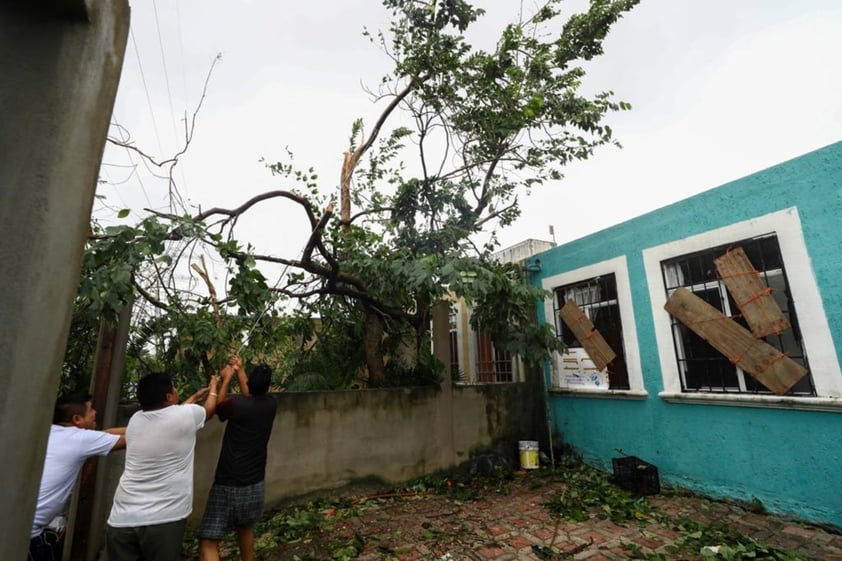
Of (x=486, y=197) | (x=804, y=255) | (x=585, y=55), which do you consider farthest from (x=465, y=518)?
(x=585, y=55)

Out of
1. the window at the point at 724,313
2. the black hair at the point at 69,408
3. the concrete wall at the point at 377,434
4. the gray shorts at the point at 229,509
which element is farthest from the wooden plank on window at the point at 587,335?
the black hair at the point at 69,408

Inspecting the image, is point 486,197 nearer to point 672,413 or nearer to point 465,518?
point 672,413

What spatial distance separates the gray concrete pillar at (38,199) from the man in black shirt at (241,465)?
209cm

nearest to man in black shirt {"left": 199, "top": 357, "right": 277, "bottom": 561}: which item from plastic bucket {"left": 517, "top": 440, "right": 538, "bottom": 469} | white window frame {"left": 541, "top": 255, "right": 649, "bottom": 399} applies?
white window frame {"left": 541, "top": 255, "right": 649, "bottom": 399}

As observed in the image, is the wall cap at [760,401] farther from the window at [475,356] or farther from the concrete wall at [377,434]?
the window at [475,356]

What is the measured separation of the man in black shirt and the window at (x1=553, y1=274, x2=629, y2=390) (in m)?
5.39

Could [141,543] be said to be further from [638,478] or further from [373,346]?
[638,478]

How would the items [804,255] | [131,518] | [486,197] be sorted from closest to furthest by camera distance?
[131,518]
[804,255]
[486,197]

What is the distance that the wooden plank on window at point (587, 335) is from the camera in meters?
6.50

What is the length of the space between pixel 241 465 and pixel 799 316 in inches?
240

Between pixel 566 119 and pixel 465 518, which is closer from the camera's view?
pixel 465 518

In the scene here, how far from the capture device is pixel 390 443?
19.5 feet

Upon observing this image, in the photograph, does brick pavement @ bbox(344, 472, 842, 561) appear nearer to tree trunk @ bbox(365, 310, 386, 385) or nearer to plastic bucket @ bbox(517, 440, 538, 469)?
plastic bucket @ bbox(517, 440, 538, 469)

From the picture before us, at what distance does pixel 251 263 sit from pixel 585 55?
266 inches
